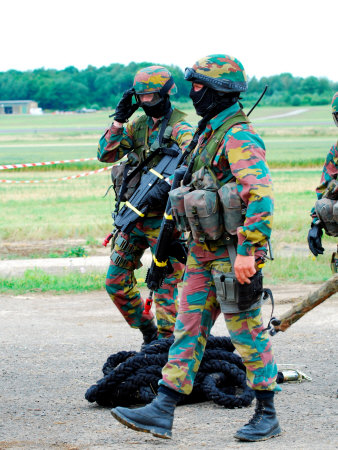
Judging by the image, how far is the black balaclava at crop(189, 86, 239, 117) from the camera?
189 inches

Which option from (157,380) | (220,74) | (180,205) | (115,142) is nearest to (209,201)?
(180,205)

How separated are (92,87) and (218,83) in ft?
387

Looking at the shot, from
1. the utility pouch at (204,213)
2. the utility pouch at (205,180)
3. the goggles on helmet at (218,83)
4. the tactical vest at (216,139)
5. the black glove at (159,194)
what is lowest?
the black glove at (159,194)

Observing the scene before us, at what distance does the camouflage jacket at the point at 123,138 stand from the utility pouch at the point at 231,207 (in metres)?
1.81

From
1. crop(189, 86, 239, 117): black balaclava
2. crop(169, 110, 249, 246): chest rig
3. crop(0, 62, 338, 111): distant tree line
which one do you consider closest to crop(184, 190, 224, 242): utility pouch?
crop(169, 110, 249, 246): chest rig

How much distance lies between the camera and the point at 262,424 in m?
4.71

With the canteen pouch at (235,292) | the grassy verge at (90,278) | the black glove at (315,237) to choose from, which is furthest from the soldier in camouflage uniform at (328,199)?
the grassy verge at (90,278)

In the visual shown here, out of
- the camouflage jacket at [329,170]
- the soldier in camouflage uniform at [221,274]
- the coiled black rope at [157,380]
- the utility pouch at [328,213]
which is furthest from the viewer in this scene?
the camouflage jacket at [329,170]

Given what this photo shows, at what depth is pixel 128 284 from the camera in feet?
21.4

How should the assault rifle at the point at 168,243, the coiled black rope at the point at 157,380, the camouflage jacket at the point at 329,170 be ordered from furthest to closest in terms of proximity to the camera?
the camouflage jacket at the point at 329,170 → the coiled black rope at the point at 157,380 → the assault rifle at the point at 168,243

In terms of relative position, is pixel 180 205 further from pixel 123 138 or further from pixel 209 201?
pixel 123 138

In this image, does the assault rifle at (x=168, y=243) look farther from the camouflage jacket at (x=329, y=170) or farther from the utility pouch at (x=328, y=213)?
the camouflage jacket at (x=329, y=170)

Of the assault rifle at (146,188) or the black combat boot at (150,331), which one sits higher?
the assault rifle at (146,188)

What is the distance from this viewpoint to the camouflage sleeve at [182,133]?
6.27m
